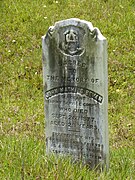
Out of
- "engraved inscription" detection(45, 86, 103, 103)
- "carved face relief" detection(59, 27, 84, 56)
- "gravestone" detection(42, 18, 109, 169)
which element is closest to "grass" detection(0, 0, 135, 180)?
"gravestone" detection(42, 18, 109, 169)

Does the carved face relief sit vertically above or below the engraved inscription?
above

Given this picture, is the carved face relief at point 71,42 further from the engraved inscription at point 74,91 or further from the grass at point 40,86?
the grass at point 40,86

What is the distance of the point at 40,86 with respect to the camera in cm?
831

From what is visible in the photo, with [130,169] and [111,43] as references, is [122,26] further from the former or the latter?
[130,169]

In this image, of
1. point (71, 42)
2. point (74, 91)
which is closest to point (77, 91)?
point (74, 91)

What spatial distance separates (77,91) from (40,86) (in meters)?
3.67

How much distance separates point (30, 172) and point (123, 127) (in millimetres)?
2669

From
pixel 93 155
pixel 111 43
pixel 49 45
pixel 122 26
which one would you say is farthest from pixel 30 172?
pixel 122 26

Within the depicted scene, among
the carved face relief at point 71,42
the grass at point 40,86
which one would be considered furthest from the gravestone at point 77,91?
the grass at point 40,86

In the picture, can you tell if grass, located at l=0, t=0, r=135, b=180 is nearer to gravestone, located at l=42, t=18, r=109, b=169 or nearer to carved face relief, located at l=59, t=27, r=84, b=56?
gravestone, located at l=42, t=18, r=109, b=169

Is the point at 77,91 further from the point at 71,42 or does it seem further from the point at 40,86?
the point at 40,86

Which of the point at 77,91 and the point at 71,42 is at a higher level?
the point at 71,42

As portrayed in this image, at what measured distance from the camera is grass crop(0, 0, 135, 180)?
433 cm

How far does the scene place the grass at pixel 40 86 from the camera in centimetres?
433
